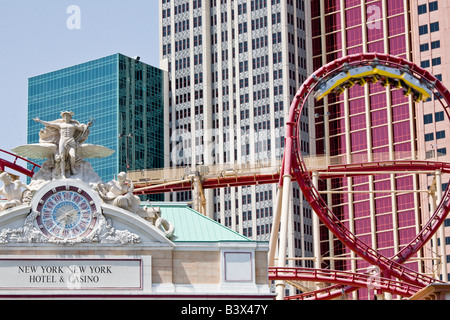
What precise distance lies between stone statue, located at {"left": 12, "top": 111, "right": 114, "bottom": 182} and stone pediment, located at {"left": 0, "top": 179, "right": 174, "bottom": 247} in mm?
1439

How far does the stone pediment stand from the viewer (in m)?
69.4

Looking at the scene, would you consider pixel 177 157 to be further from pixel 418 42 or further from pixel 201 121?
pixel 418 42

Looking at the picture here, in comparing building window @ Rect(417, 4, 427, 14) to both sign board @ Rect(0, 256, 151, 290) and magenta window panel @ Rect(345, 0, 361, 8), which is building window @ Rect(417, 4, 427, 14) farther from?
sign board @ Rect(0, 256, 151, 290)

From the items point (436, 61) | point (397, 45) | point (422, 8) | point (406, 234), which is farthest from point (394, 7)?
point (406, 234)

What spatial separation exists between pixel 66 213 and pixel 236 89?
111 meters

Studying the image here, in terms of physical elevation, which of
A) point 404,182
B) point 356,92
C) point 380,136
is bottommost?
point 404,182

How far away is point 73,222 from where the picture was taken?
70.1 m

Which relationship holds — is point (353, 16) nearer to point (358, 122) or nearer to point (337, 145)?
point (358, 122)

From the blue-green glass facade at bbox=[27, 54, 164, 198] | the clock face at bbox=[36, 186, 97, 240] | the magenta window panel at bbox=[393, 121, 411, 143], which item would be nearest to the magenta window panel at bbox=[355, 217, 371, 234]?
the magenta window panel at bbox=[393, 121, 411, 143]

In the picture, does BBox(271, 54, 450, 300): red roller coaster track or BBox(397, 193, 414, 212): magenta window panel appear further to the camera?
BBox(397, 193, 414, 212): magenta window panel

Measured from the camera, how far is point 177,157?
183 meters
